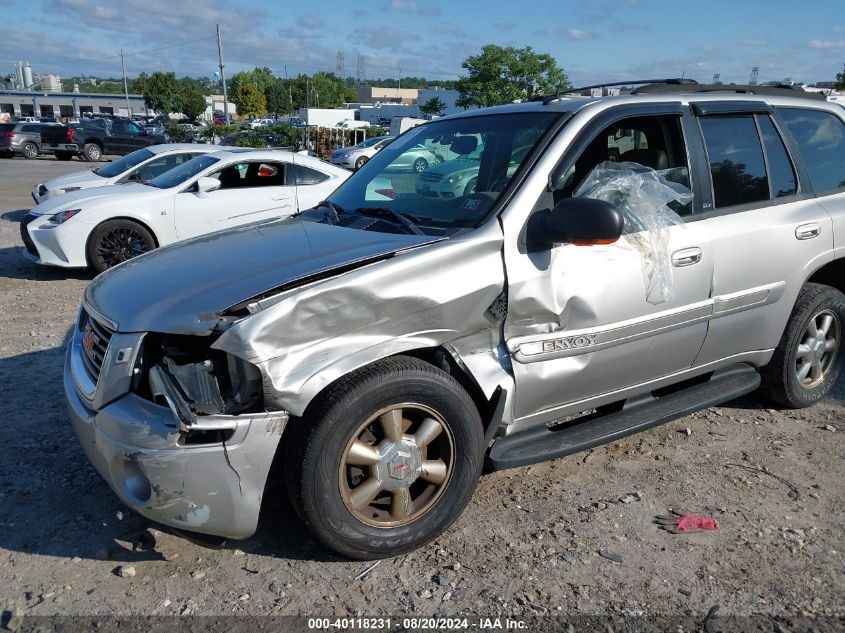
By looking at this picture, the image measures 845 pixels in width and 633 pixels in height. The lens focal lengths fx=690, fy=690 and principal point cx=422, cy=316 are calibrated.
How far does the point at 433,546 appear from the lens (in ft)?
10.1

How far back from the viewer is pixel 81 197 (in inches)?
330

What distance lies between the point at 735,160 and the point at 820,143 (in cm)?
97

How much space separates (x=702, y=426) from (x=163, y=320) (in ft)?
10.9

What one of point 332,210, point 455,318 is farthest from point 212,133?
point 455,318

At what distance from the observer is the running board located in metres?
3.16

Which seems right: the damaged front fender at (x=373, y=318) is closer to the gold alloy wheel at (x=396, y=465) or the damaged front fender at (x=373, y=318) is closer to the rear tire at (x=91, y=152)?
the gold alloy wheel at (x=396, y=465)

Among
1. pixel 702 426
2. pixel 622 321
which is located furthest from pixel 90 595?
pixel 702 426

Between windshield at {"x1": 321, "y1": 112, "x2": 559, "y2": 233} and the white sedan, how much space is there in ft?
12.4

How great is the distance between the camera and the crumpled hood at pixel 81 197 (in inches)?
322

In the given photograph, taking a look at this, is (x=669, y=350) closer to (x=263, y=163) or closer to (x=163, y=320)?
(x=163, y=320)

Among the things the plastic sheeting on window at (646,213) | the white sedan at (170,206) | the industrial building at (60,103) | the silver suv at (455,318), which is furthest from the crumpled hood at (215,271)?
the industrial building at (60,103)

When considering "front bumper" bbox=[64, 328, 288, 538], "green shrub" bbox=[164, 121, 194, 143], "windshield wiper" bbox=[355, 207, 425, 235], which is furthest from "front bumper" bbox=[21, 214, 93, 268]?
"green shrub" bbox=[164, 121, 194, 143]

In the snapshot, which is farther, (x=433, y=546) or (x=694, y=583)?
(x=433, y=546)

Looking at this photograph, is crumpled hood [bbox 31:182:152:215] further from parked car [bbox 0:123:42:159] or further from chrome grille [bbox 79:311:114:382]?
parked car [bbox 0:123:42:159]
